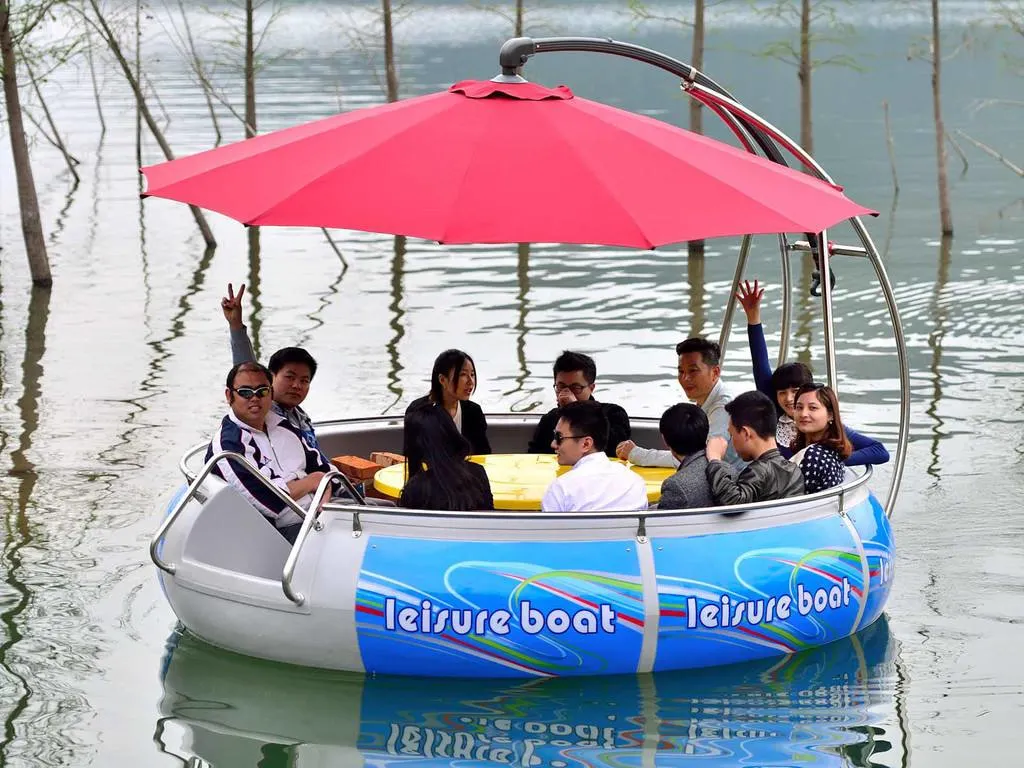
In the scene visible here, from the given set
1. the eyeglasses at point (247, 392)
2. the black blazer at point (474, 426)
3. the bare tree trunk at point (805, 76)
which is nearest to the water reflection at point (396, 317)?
the black blazer at point (474, 426)

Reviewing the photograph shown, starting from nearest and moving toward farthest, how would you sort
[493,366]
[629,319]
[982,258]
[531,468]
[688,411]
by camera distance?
[688,411] → [531,468] → [493,366] → [629,319] → [982,258]

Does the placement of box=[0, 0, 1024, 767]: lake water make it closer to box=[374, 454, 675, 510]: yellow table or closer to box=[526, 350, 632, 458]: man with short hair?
box=[374, 454, 675, 510]: yellow table

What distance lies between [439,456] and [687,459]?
1.27m

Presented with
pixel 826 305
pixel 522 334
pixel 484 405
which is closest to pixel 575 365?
pixel 826 305

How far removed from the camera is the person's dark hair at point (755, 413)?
8.23m

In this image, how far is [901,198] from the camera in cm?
3019

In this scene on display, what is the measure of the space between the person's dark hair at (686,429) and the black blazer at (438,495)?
1.01 m

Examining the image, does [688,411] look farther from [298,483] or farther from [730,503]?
[298,483]

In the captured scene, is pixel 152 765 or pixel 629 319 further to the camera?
pixel 629 319

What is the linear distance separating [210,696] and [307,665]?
50 cm

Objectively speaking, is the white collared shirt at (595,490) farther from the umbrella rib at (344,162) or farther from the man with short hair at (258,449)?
the umbrella rib at (344,162)

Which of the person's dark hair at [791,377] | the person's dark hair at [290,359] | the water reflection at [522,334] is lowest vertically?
the water reflection at [522,334]

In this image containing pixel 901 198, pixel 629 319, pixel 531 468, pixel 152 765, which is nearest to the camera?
pixel 152 765

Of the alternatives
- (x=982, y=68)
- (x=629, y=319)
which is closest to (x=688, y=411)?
(x=629, y=319)
